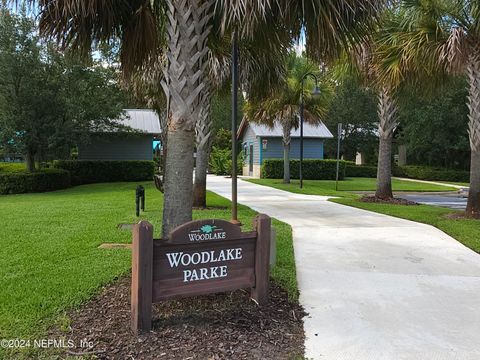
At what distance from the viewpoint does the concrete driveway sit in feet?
12.7

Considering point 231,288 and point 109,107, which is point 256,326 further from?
point 109,107

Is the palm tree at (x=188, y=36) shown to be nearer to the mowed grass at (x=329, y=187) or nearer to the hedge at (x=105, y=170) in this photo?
the mowed grass at (x=329, y=187)

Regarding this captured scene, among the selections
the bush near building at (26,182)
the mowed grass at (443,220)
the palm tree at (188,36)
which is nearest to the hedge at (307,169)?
the bush near building at (26,182)

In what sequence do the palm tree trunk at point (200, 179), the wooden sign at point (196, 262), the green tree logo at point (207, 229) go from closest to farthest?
the wooden sign at point (196, 262), the green tree logo at point (207, 229), the palm tree trunk at point (200, 179)

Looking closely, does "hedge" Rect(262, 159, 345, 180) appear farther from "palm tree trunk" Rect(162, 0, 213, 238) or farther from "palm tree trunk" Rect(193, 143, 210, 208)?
"palm tree trunk" Rect(162, 0, 213, 238)

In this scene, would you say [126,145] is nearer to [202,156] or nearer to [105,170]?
[105,170]

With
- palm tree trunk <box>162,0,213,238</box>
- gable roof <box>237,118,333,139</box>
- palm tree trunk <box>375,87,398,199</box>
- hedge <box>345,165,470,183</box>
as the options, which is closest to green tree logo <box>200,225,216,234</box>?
palm tree trunk <box>162,0,213,238</box>

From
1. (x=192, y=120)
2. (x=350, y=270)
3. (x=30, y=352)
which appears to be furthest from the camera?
(x=350, y=270)

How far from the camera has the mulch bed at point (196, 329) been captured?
3576 millimetres

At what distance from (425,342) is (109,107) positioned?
20.8 metres

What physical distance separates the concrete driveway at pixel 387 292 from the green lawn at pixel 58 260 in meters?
0.46

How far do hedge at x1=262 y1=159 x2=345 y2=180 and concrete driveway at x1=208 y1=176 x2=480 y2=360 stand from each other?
68.0ft

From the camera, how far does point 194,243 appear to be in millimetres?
3973

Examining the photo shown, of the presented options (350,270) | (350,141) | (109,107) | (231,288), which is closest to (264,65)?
(350,270)
